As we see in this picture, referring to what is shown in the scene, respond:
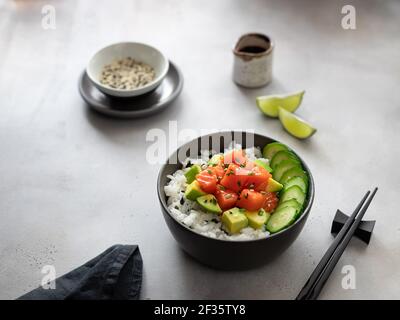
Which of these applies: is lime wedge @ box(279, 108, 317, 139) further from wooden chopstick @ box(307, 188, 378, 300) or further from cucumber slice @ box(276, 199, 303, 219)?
cucumber slice @ box(276, 199, 303, 219)

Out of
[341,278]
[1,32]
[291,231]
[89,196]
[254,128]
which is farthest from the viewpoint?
[1,32]

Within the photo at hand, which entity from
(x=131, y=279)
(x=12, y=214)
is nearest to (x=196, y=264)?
(x=131, y=279)

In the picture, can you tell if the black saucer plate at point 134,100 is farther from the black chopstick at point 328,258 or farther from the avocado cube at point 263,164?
the black chopstick at point 328,258

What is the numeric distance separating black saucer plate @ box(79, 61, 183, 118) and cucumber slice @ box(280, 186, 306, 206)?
71 cm

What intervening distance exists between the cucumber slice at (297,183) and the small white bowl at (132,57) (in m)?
0.73

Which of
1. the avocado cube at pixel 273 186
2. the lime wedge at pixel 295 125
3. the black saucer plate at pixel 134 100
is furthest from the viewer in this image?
the black saucer plate at pixel 134 100

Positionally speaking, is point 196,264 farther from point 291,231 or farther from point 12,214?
point 12,214

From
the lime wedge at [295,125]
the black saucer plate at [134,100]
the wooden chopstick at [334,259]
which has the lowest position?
the wooden chopstick at [334,259]

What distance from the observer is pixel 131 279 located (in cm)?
150

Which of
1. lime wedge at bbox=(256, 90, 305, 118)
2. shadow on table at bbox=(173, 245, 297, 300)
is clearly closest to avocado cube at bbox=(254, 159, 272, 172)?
shadow on table at bbox=(173, 245, 297, 300)

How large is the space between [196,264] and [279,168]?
36 cm

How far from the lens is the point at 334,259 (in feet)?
4.93

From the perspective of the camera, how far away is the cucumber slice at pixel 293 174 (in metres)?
1.56

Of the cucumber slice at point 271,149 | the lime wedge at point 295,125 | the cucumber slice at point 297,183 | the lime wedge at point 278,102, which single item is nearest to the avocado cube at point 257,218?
the cucumber slice at point 297,183
